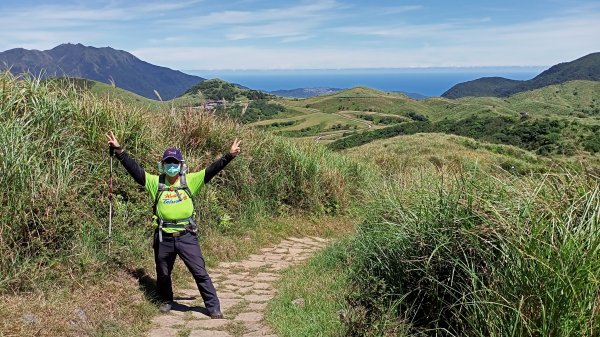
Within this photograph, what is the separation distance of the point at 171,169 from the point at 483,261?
3305 millimetres

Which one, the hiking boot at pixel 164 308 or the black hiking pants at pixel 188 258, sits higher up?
the black hiking pants at pixel 188 258

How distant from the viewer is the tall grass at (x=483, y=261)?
11.2 feet

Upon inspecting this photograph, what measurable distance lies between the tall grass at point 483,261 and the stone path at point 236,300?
125cm

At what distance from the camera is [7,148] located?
17.7 ft

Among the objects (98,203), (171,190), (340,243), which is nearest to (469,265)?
(171,190)

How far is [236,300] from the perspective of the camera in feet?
20.3

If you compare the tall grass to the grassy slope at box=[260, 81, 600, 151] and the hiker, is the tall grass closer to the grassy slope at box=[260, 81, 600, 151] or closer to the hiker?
the hiker

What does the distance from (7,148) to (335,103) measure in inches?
6576

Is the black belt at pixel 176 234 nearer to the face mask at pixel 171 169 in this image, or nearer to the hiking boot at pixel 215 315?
the face mask at pixel 171 169

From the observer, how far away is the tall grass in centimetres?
341

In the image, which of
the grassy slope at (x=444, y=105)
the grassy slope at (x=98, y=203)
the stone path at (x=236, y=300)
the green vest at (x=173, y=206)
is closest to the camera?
the grassy slope at (x=98, y=203)

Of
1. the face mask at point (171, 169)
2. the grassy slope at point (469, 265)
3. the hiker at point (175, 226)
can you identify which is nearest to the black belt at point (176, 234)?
the hiker at point (175, 226)

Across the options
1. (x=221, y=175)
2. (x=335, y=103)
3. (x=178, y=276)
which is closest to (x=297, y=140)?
(x=221, y=175)

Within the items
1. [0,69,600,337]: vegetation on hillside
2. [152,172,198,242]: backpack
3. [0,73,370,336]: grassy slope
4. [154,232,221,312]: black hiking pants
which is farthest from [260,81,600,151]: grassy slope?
[154,232,221,312]: black hiking pants
